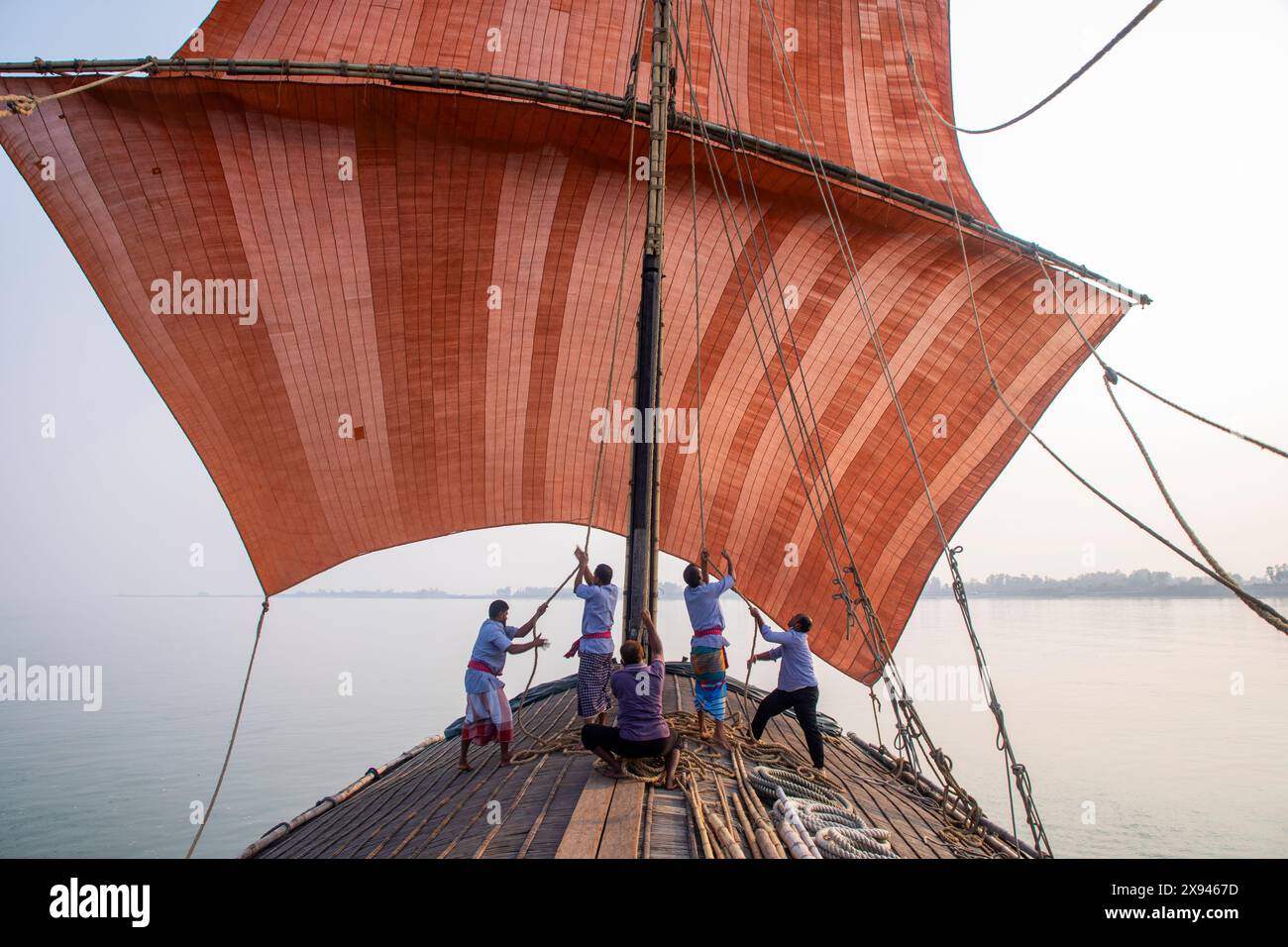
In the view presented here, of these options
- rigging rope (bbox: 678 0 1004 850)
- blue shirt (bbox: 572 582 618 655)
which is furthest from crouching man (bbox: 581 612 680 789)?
rigging rope (bbox: 678 0 1004 850)

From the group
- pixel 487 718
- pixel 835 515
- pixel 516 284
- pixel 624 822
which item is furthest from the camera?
pixel 516 284

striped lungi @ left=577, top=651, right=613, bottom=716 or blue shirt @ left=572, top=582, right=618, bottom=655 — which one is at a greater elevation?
blue shirt @ left=572, top=582, right=618, bottom=655

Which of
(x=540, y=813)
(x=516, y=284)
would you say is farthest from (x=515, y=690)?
(x=540, y=813)

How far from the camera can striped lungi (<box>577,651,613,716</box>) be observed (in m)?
7.08

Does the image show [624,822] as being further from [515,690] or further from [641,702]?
[515,690]

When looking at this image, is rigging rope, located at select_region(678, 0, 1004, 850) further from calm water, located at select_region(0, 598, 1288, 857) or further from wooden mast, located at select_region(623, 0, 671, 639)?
calm water, located at select_region(0, 598, 1288, 857)

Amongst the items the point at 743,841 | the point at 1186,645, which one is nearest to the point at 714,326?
the point at 743,841

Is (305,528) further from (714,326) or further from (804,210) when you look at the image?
(804,210)

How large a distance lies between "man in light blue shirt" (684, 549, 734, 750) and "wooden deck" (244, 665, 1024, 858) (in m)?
0.92

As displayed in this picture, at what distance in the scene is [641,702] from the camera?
16.7 ft

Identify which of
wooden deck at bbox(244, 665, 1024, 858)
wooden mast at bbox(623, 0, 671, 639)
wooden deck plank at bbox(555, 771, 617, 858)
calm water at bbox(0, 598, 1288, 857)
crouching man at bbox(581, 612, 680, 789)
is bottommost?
calm water at bbox(0, 598, 1288, 857)

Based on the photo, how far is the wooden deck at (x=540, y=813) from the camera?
429 cm

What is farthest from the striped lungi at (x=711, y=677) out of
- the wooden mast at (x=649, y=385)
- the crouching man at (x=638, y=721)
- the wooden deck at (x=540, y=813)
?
the crouching man at (x=638, y=721)

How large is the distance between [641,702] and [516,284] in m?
7.62
